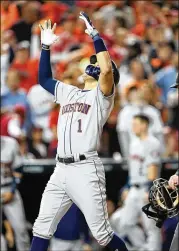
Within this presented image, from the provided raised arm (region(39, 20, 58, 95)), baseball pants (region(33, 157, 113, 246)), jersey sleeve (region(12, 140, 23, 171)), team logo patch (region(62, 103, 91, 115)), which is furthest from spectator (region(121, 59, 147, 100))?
baseball pants (region(33, 157, 113, 246))

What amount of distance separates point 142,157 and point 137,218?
739 millimetres

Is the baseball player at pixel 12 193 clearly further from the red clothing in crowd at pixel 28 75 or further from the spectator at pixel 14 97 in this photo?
the red clothing in crowd at pixel 28 75

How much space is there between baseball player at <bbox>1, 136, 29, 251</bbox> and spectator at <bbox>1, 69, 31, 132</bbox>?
1514 mm

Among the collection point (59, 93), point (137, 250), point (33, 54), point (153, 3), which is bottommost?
point (137, 250)

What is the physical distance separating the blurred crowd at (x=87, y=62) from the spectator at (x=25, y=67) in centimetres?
1

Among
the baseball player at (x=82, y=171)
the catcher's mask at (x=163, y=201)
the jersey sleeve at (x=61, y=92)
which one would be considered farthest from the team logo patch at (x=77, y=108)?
the catcher's mask at (x=163, y=201)

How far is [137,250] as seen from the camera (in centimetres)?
1009

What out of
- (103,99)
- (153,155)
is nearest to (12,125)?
(153,155)

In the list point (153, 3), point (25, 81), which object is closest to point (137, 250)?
point (25, 81)

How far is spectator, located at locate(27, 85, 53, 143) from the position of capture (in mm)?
11516

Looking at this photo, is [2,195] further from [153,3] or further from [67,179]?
[153,3]

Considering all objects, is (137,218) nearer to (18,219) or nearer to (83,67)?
(18,219)

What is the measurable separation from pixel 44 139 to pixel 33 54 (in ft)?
7.37

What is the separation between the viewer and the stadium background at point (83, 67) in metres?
10.7
